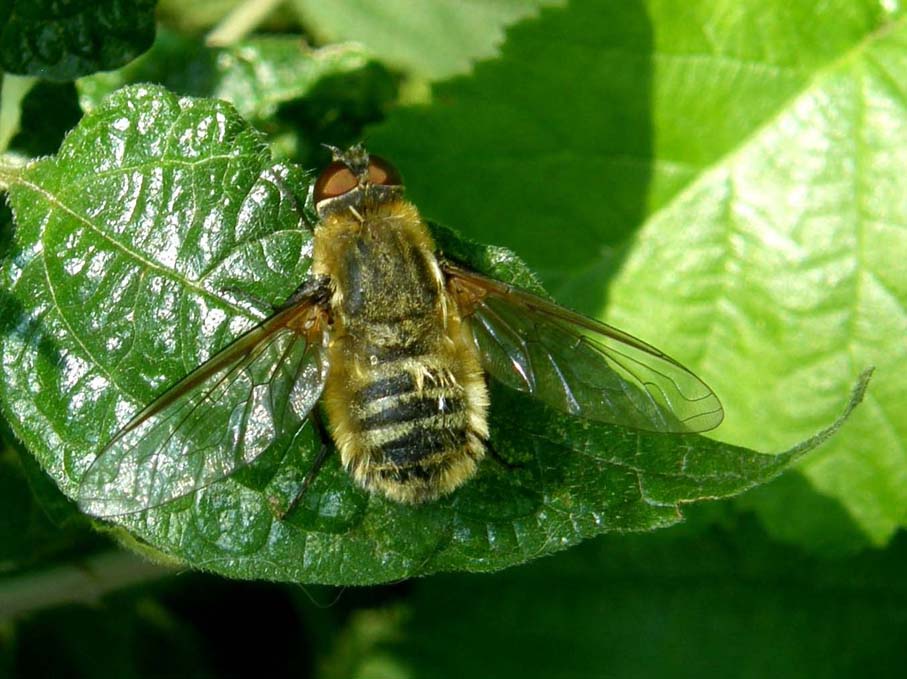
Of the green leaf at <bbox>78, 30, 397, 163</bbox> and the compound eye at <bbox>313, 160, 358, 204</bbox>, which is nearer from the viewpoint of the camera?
the compound eye at <bbox>313, 160, 358, 204</bbox>

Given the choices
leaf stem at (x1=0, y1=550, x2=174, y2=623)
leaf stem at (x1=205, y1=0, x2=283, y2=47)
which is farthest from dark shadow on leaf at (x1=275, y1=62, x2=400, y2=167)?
leaf stem at (x1=0, y1=550, x2=174, y2=623)

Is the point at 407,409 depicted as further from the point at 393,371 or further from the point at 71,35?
the point at 71,35

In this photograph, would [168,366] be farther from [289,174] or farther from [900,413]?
[900,413]

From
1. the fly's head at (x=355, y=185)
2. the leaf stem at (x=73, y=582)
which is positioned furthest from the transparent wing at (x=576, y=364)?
the leaf stem at (x=73, y=582)

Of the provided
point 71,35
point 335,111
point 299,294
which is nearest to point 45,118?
point 71,35

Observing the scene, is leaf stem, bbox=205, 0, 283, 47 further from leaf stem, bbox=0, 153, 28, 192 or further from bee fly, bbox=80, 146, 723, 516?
bee fly, bbox=80, 146, 723, 516
